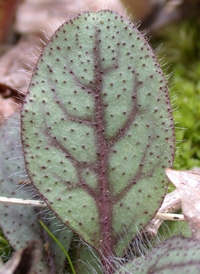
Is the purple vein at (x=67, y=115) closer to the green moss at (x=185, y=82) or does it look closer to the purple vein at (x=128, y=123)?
the purple vein at (x=128, y=123)

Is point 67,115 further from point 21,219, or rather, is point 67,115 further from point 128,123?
point 21,219

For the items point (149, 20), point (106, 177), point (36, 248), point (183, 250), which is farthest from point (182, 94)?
point (36, 248)

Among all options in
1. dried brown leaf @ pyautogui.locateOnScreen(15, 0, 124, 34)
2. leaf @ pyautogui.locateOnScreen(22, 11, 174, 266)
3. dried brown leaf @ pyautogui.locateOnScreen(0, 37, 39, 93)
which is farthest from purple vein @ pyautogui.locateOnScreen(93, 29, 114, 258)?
dried brown leaf @ pyautogui.locateOnScreen(15, 0, 124, 34)

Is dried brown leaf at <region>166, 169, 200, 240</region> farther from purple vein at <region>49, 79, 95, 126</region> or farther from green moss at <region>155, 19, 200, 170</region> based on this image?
green moss at <region>155, 19, 200, 170</region>

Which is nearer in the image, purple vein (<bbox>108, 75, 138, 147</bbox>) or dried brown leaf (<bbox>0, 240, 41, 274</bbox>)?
dried brown leaf (<bbox>0, 240, 41, 274</bbox>)

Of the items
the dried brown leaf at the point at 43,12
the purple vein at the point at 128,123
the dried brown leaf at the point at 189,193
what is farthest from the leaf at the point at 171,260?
the dried brown leaf at the point at 43,12

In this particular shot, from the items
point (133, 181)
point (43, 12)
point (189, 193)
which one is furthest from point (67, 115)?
point (43, 12)
